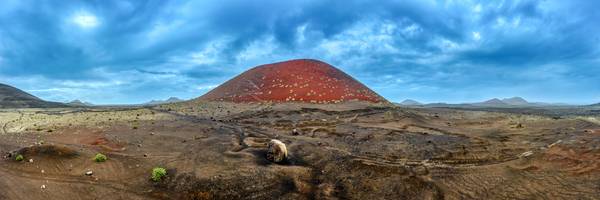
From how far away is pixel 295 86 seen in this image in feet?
141

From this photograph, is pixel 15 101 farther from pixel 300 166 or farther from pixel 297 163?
pixel 300 166

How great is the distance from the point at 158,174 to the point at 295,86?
31486 millimetres

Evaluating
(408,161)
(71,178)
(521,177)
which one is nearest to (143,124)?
(71,178)

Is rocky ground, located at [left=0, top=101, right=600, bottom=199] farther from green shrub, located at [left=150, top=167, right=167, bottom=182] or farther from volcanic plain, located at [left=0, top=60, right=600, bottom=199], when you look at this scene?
green shrub, located at [left=150, top=167, right=167, bottom=182]

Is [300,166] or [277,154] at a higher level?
[277,154]

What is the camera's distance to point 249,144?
687 inches

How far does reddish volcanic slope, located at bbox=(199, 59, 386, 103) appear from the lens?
40625mm

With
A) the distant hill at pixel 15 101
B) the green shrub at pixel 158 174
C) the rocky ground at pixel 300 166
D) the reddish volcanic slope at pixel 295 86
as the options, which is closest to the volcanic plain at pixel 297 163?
the rocky ground at pixel 300 166

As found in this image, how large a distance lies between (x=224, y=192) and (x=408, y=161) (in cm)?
728

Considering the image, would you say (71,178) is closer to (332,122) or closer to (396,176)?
(396,176)

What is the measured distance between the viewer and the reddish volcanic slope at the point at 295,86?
4062cm

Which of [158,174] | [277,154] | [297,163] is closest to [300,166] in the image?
[297,163]

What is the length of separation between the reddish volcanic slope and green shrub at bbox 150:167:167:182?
27500mm

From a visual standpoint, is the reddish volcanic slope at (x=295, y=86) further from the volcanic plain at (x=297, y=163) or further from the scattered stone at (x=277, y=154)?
the scattered stone at (x=277, y=154)
